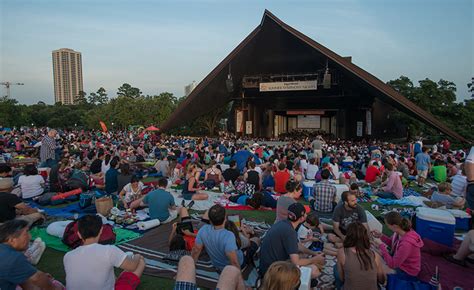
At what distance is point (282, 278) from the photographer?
5.66 ft

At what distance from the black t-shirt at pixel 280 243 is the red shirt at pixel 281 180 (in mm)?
4060

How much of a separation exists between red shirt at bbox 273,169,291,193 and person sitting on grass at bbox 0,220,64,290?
520 centimetres

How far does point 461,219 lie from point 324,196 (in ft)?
7.01

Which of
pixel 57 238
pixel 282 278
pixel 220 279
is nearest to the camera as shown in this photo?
pixel 282 278

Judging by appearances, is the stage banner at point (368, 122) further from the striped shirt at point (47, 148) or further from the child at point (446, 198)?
the striped shirt at point (47, 148)

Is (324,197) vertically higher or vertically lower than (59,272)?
higher

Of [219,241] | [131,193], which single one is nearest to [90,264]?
[219,241]

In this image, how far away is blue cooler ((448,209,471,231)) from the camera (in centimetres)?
481

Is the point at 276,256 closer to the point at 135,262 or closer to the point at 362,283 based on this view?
the point at 362,283

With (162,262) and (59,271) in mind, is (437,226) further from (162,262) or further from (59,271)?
(59,271)

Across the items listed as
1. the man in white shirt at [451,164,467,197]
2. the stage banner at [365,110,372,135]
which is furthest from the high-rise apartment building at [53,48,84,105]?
the man in white shirt at [451,164,467,197]

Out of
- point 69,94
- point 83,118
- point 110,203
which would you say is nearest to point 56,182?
point 110,203

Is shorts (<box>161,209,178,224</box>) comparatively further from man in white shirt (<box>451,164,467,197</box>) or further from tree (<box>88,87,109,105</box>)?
tree (<box>88,87,109,105</box>)

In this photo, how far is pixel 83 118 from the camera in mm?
43062
